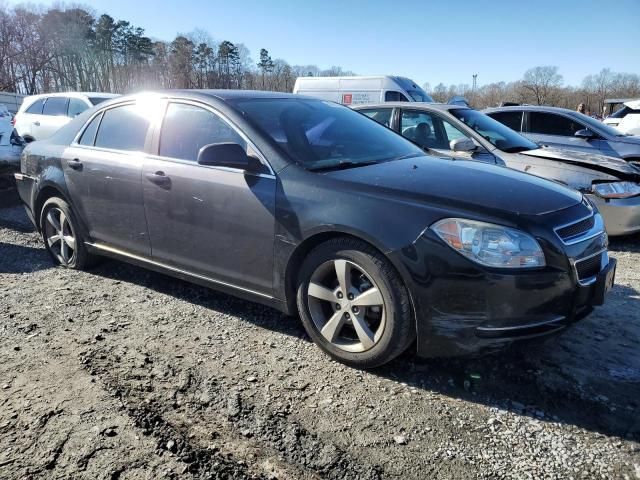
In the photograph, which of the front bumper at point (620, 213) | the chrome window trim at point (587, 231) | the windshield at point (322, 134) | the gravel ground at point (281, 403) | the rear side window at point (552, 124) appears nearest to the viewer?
the gravel ground at point (281, 403)

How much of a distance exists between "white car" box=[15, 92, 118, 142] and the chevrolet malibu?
7349mm

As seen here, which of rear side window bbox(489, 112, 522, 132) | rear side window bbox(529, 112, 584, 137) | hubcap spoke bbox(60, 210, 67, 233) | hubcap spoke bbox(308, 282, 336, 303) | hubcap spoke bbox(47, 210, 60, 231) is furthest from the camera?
rear side window bbox(489, 112, 522, 132)

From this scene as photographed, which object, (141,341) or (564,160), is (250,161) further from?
(564,160)

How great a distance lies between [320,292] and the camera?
2947 mm

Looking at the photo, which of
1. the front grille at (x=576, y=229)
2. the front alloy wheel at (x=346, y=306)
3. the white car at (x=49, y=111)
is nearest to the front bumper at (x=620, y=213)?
the front grille at (x=576, y=229)

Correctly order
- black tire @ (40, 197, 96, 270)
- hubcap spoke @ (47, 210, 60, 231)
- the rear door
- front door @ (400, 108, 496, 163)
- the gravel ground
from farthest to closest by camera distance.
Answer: front door @ (400, 108, 496, 163) < hubcap spoke @ (47, 210, 60, 231) < black tire @ (40, 197, 96, 270) < the rear door < the gravel ground

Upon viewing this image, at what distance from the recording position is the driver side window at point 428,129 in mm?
6270

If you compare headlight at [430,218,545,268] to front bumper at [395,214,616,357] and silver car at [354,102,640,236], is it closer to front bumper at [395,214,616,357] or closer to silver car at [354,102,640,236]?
front bumper at [395,214,616,357]

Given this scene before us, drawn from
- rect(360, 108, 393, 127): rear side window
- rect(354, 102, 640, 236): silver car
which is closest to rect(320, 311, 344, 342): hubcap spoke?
rect(354, 102, 640, 236): silver car

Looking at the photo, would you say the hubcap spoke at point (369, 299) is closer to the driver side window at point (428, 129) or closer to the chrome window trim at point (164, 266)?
the chrome window trim at point (164, 266)

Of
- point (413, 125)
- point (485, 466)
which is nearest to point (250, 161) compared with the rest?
point (485, 466)

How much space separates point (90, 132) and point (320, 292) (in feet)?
9.09

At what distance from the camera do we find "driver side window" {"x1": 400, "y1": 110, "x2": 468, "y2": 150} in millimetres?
6270

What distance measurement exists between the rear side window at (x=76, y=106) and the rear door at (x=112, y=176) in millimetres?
7233
